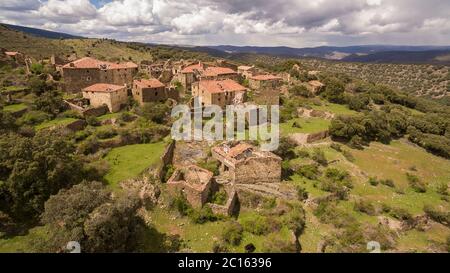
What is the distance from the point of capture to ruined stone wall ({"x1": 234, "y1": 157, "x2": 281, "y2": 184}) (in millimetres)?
25500

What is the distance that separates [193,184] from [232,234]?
5.42 m

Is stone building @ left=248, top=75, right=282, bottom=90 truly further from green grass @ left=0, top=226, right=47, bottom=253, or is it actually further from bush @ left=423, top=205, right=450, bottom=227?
green grass @ left=0, top=226, right=47, bottom=253

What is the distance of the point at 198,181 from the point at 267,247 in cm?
831

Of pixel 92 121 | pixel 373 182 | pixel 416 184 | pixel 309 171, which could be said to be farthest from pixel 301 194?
pixel 92 121

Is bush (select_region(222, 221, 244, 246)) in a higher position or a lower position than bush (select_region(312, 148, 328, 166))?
lower

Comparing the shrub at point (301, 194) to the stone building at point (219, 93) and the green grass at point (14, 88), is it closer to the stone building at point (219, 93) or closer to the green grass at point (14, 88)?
the stone building at point (219, 93)

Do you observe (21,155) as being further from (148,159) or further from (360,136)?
(360,136)

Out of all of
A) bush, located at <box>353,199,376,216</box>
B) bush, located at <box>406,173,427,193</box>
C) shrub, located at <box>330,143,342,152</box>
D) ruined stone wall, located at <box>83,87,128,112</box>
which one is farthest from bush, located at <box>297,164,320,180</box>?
ruined stone wall, located at <box>83,87,128,112</box>

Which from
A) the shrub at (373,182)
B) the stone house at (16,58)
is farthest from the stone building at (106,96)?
the shrub at (373,182)

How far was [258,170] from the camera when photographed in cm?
2602

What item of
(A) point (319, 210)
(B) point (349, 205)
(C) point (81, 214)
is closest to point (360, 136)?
(B) point (349, 205)

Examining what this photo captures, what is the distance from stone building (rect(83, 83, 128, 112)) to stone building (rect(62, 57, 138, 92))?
5888mm

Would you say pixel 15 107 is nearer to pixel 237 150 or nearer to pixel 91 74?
pixel 91 74
